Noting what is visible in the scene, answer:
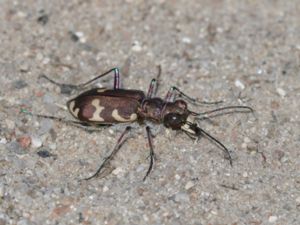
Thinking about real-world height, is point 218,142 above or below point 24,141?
above

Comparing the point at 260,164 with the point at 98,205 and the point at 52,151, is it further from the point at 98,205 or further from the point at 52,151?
the point at 52,151

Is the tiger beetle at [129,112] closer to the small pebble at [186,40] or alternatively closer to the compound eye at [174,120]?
the compound eye at [174,120]

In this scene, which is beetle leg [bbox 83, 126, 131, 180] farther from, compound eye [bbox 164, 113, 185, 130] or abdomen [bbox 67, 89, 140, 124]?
compound eye [bbox 164, 113, 185, 130]

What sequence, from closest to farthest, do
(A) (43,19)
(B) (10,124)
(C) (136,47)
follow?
(B) (10,124), (C) (136,47), (A) (43,19)

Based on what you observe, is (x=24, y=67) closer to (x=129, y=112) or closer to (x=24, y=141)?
(x=24, y=141)

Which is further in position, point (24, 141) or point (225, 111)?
point (225, 111)

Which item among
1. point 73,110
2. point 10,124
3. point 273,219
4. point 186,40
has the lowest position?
point 273,219

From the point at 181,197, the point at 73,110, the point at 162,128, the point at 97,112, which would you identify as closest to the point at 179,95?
the point at 162,128
